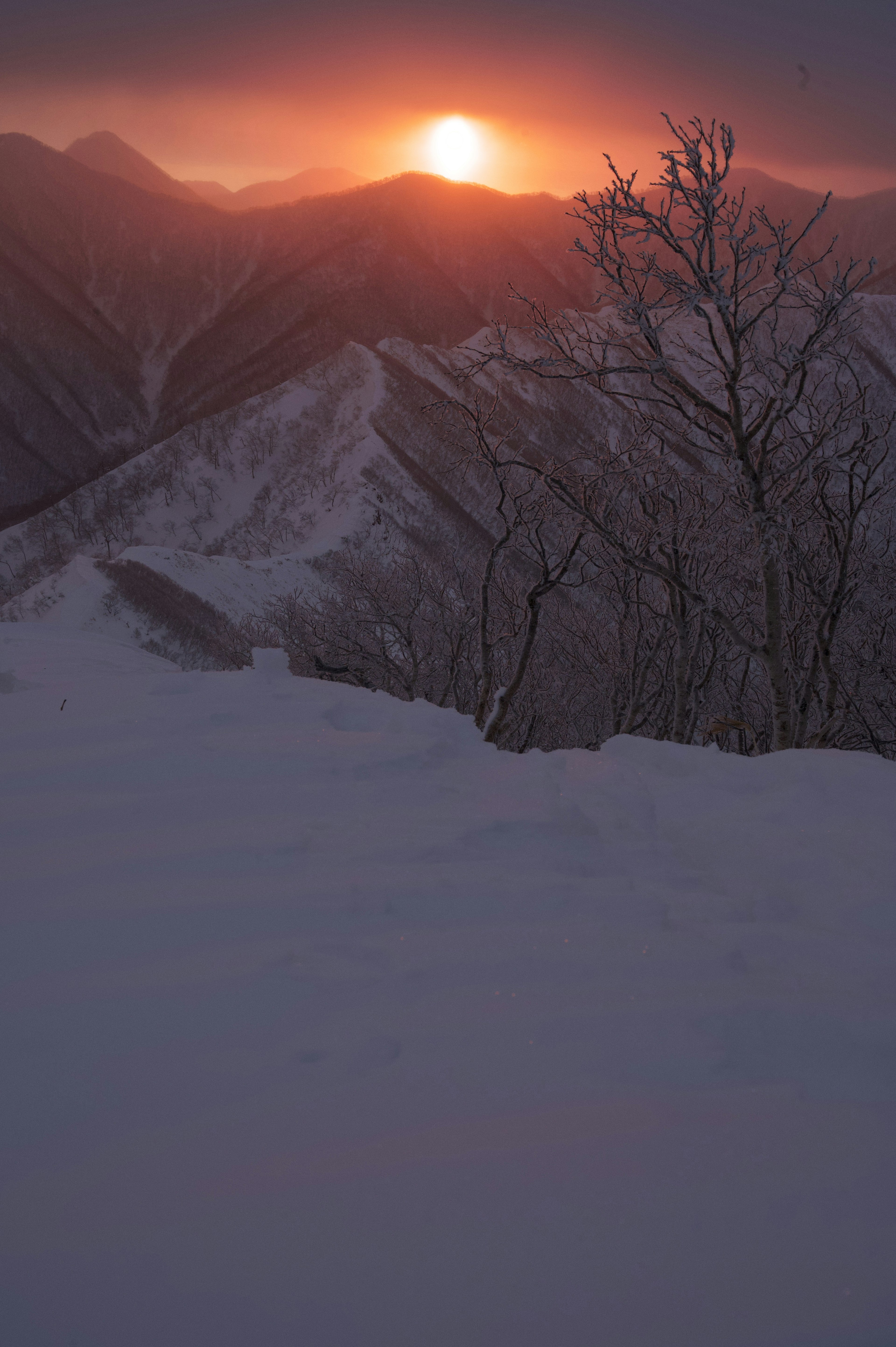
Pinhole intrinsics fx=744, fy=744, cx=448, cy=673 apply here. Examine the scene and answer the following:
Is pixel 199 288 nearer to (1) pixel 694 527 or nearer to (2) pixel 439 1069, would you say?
(1) pixel 694 527

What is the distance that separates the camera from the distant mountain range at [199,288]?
119312 millimetres

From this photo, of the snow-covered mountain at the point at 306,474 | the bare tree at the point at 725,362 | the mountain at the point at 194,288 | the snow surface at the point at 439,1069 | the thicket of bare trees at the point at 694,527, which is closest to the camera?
the snow surface at the point at 439,1069

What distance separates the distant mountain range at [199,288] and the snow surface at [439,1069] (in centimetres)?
12102

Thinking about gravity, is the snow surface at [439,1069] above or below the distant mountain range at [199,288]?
below

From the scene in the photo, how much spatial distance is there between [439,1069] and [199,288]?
166817mm

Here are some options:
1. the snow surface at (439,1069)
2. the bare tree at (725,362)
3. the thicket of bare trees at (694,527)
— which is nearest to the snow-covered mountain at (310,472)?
the thicket of bare trees at (694,527)

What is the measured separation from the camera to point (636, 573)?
1230 centimetres

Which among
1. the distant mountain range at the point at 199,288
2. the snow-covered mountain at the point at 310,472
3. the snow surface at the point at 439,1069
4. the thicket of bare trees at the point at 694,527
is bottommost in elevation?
the snow surface at the point at 439,1069

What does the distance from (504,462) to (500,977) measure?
20.6 ft

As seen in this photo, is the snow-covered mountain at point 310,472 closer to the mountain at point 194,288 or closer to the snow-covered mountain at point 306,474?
the snow-covered mountain at point 306,474

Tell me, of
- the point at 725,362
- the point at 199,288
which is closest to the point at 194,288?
the point at 199,288

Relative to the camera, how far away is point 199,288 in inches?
5630

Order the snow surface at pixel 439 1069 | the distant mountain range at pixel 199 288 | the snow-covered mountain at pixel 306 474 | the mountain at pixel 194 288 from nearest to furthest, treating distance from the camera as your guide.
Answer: the snow surface at pixel 439 1069
the snow-covered mountain at pixel 306 474
the distant mountain range at pixel 199 288
the mountain at pixel 194 288

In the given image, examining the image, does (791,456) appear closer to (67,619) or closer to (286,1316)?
(286,1316)
